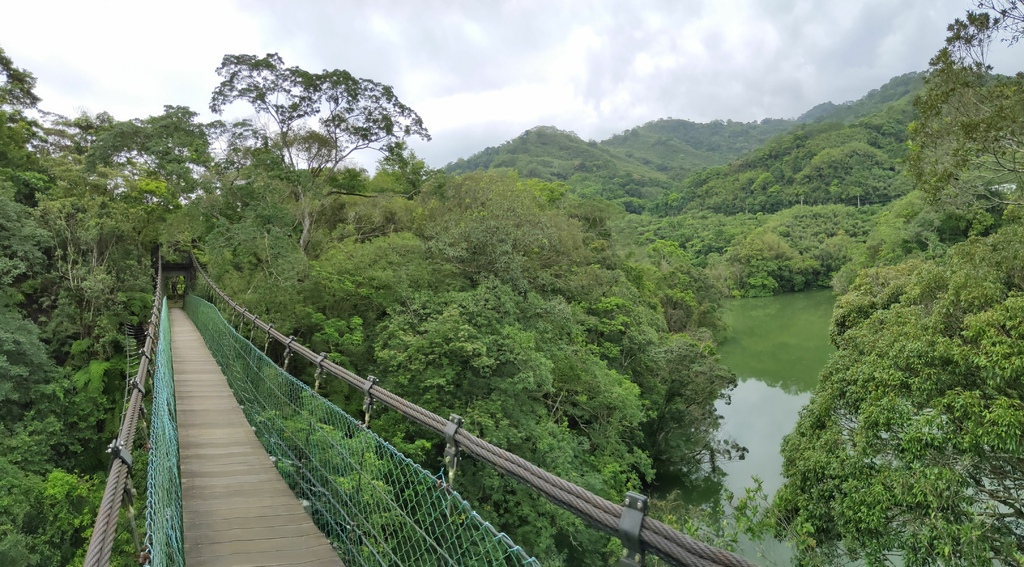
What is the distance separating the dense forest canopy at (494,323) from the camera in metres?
4.90

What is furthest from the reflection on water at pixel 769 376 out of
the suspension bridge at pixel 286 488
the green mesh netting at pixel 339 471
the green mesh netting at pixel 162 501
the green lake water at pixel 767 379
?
the green mesh netting at pixel 162 501

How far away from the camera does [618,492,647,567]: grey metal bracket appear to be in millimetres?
912

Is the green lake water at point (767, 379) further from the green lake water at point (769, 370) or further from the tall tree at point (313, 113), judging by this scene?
the tall tree at point (313, 113)

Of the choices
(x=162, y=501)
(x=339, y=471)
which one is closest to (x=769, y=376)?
(x=339, y=471)

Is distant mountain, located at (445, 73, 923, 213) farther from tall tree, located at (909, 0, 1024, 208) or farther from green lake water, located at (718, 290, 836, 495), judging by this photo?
green lake water, located at (718, 290, 836, 495)

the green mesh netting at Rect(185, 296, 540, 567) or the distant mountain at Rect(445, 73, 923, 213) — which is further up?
the distant mountain at Rect(445, 73, 923, 213)

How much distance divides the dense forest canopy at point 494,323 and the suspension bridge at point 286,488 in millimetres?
2670

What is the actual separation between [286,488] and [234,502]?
276 millimetres

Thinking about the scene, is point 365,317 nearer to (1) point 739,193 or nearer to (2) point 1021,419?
(2) point 1021,419

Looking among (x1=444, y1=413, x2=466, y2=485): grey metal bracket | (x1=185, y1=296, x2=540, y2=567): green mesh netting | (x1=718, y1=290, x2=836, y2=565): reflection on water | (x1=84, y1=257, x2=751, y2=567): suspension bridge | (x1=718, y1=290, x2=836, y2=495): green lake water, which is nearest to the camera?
(x1=84, y1=257, x2=751, y2=567): suspension bridge

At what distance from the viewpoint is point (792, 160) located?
6125 cm

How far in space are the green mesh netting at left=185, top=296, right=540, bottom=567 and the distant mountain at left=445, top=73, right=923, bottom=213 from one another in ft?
45.1

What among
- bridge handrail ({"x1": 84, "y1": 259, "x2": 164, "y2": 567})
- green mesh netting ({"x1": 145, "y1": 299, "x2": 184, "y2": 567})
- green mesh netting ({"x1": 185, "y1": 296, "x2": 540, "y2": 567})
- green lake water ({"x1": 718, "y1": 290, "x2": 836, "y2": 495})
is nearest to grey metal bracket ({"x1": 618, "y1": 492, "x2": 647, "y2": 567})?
green mesh netting ({"x1": 185, "y1": 296, "x2": 540, "y2": 567})

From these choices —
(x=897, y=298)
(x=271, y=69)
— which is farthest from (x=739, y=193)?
(x=271, y=69)
